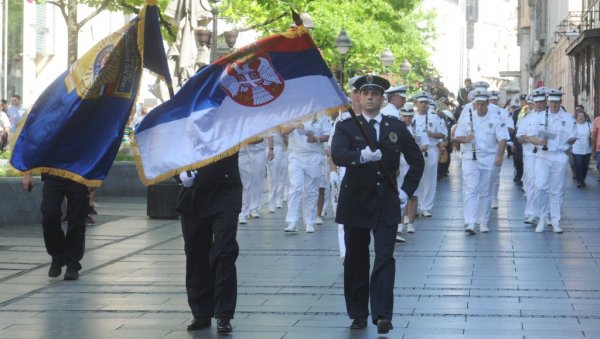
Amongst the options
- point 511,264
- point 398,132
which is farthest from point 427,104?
point 398,132

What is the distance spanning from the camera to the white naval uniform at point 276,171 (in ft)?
71.5

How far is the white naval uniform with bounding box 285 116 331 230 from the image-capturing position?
18.0m

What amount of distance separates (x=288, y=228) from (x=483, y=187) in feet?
8.84

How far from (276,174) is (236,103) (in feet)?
40.3

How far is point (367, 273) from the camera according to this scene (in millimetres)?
9703

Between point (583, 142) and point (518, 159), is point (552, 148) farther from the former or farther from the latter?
point (583, 142)

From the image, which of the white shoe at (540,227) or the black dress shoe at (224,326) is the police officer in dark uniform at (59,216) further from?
the white shoe at (540,227)

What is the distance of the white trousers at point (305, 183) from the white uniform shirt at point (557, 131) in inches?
117

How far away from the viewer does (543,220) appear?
1798 cm

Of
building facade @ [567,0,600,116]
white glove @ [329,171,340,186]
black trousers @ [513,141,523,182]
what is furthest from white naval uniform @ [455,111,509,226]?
building facade @ [567,0,600,116]

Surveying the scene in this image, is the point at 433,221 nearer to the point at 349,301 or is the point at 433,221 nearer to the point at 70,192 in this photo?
the point at 70,192

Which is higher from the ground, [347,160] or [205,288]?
[347,160]

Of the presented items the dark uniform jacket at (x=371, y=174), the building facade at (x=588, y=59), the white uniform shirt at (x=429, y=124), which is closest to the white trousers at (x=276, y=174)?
the white uniform shirt at (x=429, y=124)

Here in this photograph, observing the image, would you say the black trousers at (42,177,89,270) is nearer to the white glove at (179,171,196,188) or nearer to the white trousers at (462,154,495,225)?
the white glove at (179,171,196,188)
